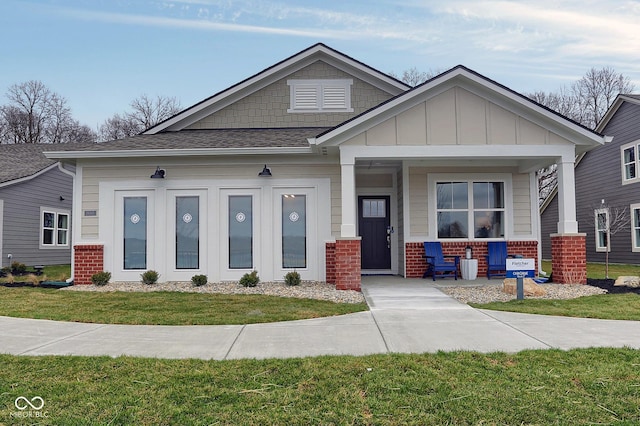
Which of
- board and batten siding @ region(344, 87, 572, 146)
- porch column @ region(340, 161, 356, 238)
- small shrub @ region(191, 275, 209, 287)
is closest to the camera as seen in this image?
porch column @ region(340, 161, 356, 238)

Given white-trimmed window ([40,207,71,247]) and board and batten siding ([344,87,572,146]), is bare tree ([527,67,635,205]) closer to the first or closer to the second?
board and batten siding ([344,87,572,146])

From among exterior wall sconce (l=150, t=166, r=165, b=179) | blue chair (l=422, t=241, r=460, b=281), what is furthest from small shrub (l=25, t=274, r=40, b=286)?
blue chair (l=422, t=241, r=460, b=281)

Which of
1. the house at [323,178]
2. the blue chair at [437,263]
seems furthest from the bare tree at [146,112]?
the blue chair at [437,263]

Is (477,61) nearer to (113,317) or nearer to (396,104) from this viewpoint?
(396,104)

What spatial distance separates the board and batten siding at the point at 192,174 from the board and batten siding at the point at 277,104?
303 centimetres

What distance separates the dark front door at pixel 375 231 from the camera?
12.6 m

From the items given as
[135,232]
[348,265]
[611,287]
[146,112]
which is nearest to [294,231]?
[348,265]

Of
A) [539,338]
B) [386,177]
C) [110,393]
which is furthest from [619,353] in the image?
[386,177]

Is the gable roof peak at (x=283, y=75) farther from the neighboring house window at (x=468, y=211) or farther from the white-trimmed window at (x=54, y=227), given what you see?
the white-trimmed window at (x=54, y=227)

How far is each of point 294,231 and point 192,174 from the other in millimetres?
2847

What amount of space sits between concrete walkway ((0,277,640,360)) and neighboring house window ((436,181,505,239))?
5032 millimetres

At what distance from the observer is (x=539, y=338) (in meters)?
5.35

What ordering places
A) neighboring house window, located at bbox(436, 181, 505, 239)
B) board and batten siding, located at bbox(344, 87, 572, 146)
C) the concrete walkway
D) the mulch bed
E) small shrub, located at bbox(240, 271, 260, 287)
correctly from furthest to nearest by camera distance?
neighboring house window, located at bbox(436, 181, 505, 239) → small shrub, located at bbox(240, 271, 260, 287) → board and batten siding, located at bbox(344, 87, 572, 146) → the mulch bed → the concrete walkway

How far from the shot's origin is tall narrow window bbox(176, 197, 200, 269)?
35.5ft
